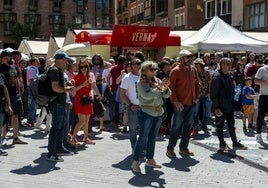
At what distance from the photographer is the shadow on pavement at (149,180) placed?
6841mm

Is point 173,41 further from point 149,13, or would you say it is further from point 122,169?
point 149,13

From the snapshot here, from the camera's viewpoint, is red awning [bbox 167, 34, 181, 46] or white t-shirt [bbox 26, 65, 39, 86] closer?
white t-shirt [bbox 26, 65, 39, 86]

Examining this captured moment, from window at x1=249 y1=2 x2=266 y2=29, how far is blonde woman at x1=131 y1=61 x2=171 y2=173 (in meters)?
32.4

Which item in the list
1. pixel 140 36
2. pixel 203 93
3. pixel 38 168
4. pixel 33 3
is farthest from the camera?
pixel 33 3

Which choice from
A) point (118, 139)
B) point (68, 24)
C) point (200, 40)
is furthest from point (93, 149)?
point (68, 24)

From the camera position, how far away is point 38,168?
771cm

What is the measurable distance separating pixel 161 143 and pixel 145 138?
2727mm

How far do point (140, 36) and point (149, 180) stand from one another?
10552mm

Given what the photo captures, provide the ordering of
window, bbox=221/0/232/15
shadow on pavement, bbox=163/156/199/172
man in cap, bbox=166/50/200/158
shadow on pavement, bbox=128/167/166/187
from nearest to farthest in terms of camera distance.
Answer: shadow on pavement, bbox=128/167/166/187
shadow on pavement, bbox=163/156/199/172
man in cap, bbox=166/50/200/158
window, bbox=221/0/232/15

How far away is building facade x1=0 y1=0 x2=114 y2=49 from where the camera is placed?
8125 cm

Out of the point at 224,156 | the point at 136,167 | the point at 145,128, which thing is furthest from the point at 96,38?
the point at 136,167

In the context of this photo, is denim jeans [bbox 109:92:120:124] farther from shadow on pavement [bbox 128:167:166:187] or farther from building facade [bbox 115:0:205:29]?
building facade [bbox 115:0:205:29]

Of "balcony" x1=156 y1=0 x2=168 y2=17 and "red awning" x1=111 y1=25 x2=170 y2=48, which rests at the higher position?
"balcony" x1=156 y1=0 x2=168 y2=17

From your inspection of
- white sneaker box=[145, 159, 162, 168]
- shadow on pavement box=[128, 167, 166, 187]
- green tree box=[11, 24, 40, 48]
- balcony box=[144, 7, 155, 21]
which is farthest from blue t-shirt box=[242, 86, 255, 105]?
green tree box=[11, 24, 40, 48]
